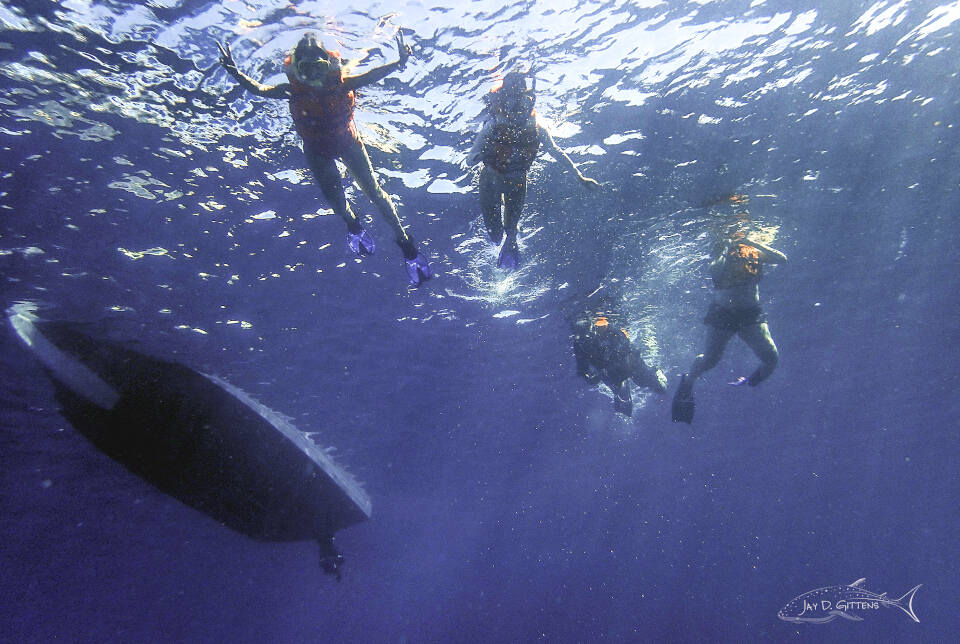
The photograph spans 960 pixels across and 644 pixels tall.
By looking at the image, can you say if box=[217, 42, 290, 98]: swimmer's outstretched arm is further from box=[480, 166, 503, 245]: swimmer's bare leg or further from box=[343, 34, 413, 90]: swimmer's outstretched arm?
box=[480, 166, 503, 245]: swimmer's bare leg

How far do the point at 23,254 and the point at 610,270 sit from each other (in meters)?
15.6

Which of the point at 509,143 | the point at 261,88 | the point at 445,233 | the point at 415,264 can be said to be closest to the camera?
the point at 261,88

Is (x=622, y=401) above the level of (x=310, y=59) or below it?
below

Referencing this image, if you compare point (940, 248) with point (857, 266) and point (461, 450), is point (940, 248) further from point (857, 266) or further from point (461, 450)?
point (461, 450)

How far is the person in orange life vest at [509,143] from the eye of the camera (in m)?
6.82

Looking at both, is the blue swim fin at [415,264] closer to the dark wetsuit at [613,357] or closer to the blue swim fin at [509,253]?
the blue swim fin at [509,253]

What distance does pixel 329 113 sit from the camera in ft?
19.9

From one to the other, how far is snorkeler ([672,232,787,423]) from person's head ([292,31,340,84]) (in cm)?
969

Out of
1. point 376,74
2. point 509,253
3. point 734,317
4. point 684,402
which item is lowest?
point 684,402

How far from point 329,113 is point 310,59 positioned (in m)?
0.86

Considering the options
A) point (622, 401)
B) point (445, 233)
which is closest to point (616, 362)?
point (622, 401)

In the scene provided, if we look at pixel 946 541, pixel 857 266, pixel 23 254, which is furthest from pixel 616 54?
pixel 946 541

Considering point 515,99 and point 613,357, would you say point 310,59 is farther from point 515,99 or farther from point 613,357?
point 613,357

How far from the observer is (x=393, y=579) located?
7925 cm
